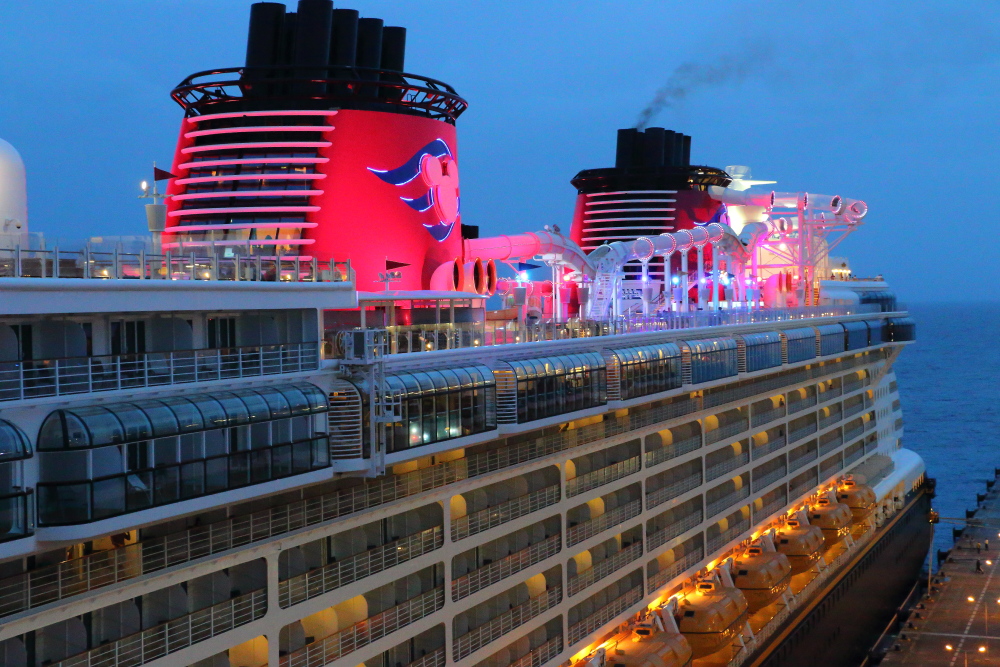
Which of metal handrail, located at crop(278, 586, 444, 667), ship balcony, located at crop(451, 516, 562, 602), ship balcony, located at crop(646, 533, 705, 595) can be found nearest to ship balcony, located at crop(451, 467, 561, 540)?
ship balcony, located at crop(451, 516, 562, 602)

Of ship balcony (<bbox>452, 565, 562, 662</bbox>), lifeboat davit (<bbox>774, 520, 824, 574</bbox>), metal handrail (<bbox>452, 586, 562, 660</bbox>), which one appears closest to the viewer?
metal handrail (<bbox>452, 586, 562, 660</bbox>)

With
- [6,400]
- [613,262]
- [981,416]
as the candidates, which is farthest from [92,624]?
[981,416]

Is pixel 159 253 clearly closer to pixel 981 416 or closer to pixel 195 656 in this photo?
Result: pixel 195 656

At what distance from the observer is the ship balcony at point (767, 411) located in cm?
3644

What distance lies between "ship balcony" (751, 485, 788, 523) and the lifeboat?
5.32 meters

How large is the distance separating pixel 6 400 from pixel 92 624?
10.00ft

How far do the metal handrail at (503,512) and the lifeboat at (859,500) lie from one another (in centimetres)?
2232

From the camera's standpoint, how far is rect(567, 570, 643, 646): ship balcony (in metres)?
24.9

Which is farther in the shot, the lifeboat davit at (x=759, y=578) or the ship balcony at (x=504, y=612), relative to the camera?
the lifeboat davit at (x=759, y=578)

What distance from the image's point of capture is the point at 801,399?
134 feet

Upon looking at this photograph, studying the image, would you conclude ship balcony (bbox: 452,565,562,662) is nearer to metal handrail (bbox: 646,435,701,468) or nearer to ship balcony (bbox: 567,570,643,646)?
ship balcony (bbox: 567,570,643,646)

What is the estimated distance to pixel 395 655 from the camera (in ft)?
63.4

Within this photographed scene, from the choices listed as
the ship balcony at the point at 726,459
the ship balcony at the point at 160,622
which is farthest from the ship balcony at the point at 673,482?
the ship balcony at the point at 160,622

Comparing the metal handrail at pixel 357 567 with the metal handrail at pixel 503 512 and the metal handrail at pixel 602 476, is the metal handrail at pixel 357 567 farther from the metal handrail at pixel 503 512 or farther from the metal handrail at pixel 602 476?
the metal handrail at pixel 602 476
